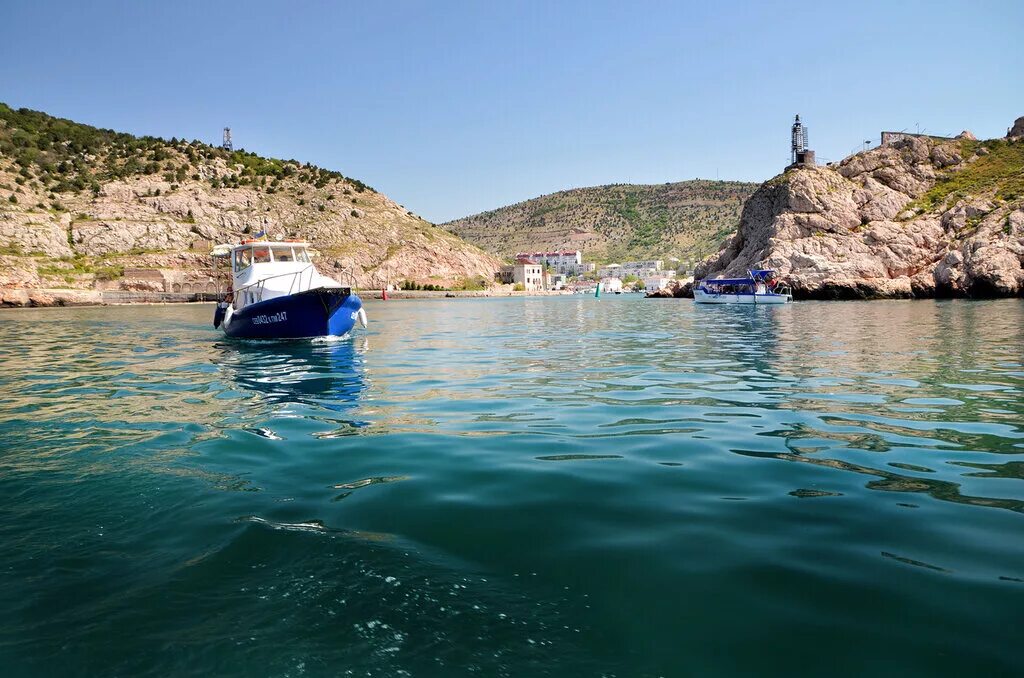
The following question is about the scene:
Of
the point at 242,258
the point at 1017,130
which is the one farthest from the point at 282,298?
the point at 1017,130

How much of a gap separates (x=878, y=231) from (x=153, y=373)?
270 ft

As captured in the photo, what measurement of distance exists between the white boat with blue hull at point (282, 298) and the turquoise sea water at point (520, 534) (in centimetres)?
1299

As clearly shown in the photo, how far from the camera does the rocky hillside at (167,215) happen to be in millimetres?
90125

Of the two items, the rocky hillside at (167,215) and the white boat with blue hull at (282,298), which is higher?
the rocky hillside at (167,215)

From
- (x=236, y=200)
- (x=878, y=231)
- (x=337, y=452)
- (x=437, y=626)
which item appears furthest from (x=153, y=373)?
(x=236, y=200)

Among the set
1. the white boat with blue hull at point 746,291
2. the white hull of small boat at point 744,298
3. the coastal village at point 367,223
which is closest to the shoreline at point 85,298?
the coastal village at point 367,223

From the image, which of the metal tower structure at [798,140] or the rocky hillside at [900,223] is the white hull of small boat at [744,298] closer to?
the rocky hillside at [900,223]

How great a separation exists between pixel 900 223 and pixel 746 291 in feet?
83.3

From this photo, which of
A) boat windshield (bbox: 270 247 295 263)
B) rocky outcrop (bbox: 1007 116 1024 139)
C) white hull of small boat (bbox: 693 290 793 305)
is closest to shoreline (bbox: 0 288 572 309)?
white hull of small boat (bbox: 693 290 793 305)

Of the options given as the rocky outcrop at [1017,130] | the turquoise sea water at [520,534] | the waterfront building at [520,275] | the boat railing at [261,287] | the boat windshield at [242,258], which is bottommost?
the turquoise sea water at [520,534]

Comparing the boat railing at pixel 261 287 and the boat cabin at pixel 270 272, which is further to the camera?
the boat cabin at pixel 270 272

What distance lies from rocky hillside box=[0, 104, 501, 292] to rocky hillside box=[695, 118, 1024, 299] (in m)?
70.8

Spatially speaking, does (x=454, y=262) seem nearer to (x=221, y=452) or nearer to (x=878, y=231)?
(x=878, y=231)

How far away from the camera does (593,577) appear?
373cm
